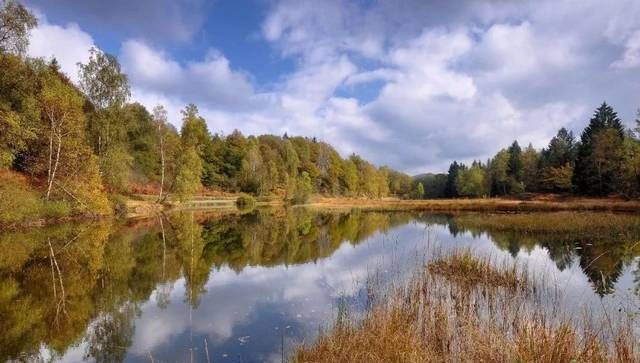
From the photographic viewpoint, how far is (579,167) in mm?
69750

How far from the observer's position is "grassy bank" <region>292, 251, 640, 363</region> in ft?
20.0

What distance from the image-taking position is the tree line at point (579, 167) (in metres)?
59.2

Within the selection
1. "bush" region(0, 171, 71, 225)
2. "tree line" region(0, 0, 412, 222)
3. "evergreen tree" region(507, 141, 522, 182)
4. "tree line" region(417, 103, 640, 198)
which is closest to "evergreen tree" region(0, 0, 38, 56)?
"tree line" region(0, 0, 412, 222)

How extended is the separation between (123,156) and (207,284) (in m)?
32.5

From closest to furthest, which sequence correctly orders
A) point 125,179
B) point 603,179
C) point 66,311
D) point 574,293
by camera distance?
point 66,311 < point 574,293 < point 125,179 < point 603,179

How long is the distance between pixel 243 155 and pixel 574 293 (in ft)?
295

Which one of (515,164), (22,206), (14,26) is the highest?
(14,26)

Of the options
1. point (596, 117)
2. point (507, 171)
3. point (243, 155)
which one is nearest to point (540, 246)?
point (596, 117)

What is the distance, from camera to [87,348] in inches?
321

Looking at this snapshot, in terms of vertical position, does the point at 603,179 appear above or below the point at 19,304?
above

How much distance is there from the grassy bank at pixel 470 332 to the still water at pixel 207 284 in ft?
2.87

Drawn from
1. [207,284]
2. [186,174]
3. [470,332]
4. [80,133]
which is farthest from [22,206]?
[470,332]

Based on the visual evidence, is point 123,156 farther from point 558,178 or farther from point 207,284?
point 558,178

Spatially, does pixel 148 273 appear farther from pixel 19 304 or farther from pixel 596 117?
pixel 596 117
